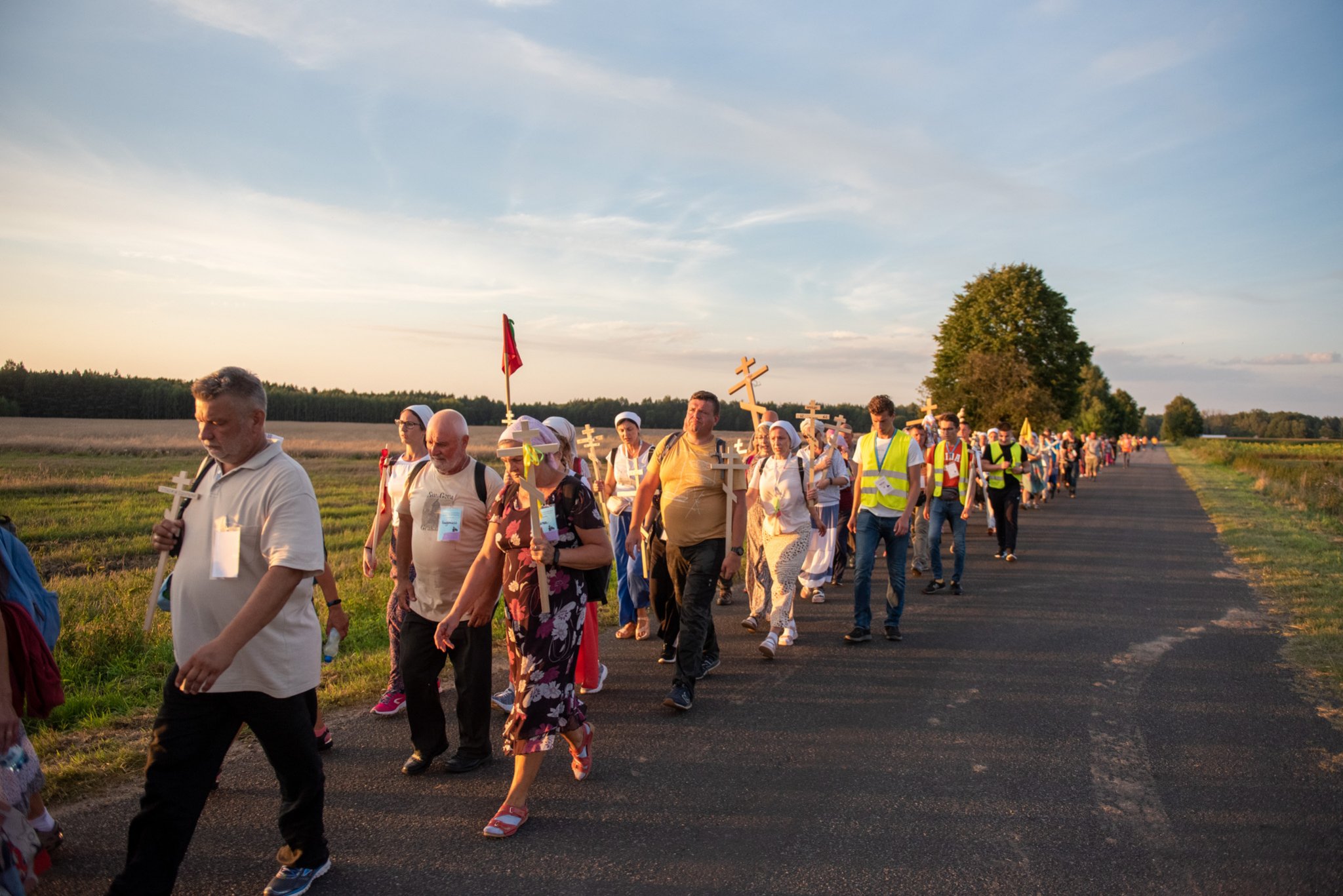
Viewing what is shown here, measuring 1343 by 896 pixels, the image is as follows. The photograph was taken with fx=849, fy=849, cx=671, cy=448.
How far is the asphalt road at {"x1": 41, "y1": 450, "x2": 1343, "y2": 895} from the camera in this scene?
11.6ft

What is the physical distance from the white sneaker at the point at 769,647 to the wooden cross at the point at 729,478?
1376 millimetres

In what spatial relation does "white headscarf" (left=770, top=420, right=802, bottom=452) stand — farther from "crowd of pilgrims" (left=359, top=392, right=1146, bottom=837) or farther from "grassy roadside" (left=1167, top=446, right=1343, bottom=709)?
"grassy roadside" (left=1167, top=446, right=1343, bottom=709)

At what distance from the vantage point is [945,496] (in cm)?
1065

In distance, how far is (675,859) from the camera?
367cm

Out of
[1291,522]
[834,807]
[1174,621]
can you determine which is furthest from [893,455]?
[1291,522]

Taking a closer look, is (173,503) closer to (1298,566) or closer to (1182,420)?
(1298,566)

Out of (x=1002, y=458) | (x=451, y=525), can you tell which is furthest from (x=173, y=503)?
(x=1002, y=458)

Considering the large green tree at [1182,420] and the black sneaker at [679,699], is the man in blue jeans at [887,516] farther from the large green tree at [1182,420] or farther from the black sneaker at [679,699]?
the large green tree at [1182,420]

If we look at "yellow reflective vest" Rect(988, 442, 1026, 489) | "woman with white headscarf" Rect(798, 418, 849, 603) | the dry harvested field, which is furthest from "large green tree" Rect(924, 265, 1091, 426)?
"woman with white headscarf" Rect(798, 418, 849, 603)

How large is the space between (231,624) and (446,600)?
1.66 meters

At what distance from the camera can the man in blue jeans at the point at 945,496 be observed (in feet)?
33.7

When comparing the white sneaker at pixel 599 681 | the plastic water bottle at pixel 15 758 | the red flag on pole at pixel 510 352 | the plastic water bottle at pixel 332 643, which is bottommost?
the white sneaker at pixel 599 681

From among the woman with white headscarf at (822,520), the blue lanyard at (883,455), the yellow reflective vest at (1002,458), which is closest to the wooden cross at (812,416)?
the woman with white headscarf at (822,520)

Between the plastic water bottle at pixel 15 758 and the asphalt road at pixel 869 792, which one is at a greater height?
the plastic water bottle at pixel 15 758
